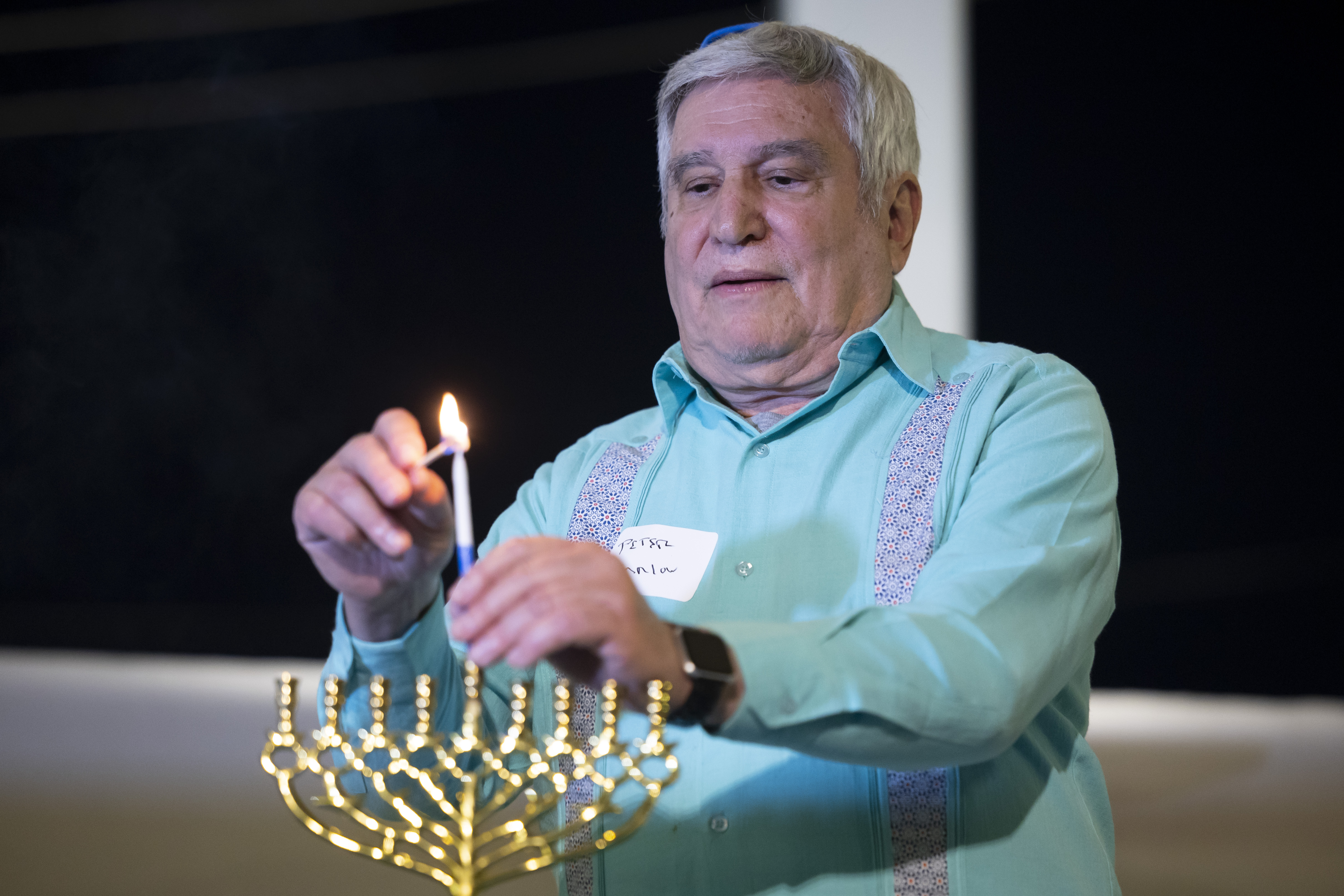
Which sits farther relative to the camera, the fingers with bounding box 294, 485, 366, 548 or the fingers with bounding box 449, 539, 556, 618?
the fingers with bounding box 294, 485, 366, 548

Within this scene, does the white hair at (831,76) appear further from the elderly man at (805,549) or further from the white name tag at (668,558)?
the white name tag at (668,558)

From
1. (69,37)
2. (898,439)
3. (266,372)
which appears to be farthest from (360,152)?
(898,439)

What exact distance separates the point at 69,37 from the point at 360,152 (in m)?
1.35

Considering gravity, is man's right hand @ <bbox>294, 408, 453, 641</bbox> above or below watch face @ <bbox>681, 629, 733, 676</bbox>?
above

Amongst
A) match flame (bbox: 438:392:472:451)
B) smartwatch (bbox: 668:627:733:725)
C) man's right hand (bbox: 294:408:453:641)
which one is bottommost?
smartwatch (bbox: 668:627:733:725)

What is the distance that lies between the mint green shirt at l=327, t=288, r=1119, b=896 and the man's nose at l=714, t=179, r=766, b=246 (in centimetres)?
18

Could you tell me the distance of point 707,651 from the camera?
79 cm

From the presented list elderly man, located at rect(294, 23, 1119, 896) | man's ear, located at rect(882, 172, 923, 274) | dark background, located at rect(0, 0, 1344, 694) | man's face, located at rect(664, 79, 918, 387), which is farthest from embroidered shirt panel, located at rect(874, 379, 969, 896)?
dark background, located at rect(0, 0, 1344, 694)

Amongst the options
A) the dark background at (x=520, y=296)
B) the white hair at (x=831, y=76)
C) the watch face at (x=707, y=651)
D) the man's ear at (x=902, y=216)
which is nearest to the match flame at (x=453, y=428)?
the watch face at (x=707, y=651)

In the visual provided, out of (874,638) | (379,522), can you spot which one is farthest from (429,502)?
(874,638)

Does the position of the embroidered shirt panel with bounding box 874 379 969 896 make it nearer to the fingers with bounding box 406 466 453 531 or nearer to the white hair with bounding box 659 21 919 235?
the white hair with bounding box 659 21 919 235

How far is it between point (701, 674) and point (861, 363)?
0.67 meters

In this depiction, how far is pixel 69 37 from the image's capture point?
448cm

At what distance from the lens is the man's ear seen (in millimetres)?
1523
